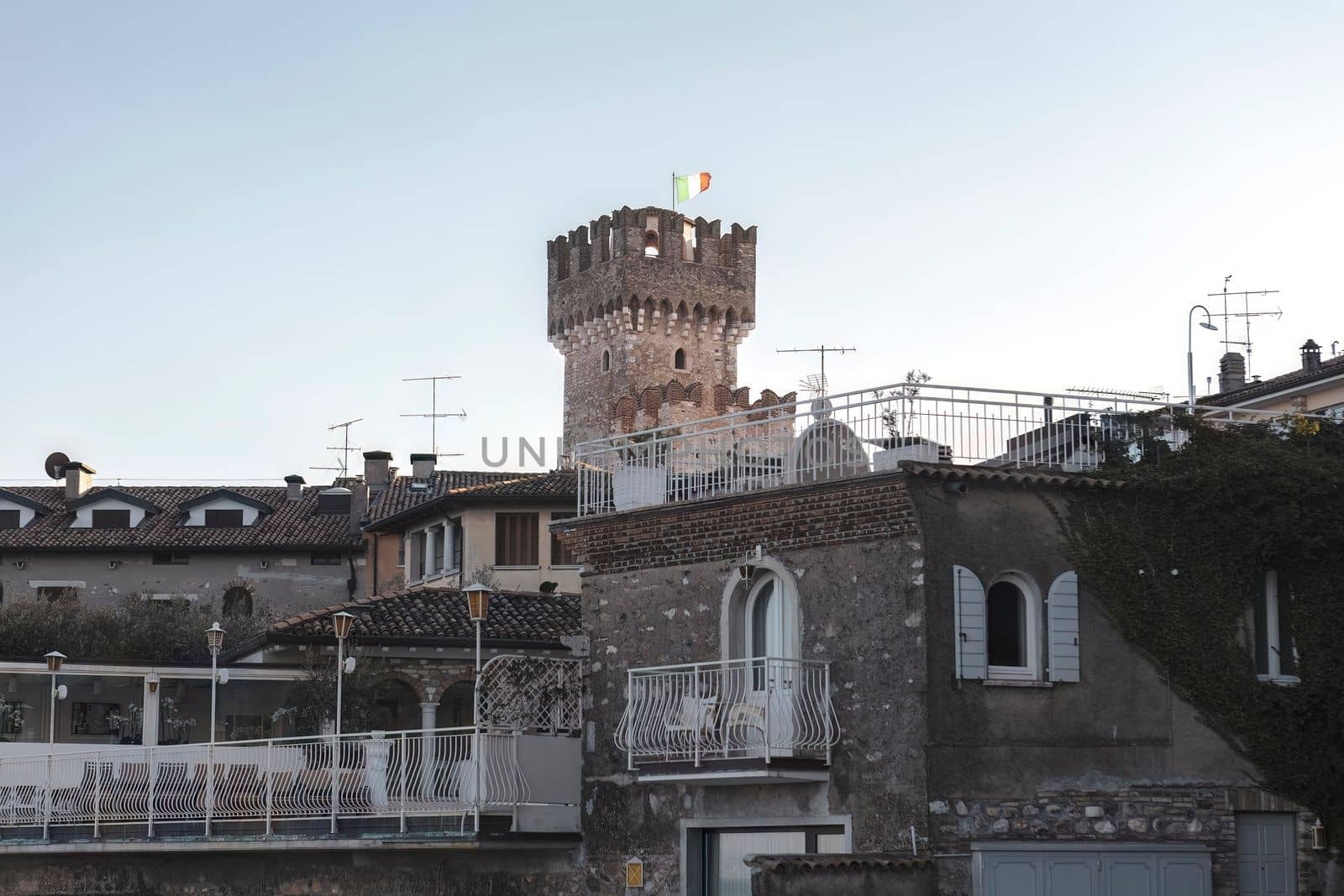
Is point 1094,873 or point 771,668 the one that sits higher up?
point 771,668

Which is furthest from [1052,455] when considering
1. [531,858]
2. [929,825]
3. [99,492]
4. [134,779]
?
[99,492]

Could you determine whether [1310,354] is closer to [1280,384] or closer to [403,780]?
[1280,384]

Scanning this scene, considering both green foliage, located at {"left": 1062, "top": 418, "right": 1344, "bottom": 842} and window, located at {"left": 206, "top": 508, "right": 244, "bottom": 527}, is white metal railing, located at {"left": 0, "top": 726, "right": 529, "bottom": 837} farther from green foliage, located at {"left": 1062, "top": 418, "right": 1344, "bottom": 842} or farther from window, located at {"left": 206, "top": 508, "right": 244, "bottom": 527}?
window, located at {"left": 206, "top": 508, "right": 244, "bottom": 527}

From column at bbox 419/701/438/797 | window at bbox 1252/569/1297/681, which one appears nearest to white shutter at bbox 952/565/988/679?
window at bbox 1252/569/1297/681

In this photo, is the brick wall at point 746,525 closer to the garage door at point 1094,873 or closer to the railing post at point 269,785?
the garage door at point 1094,873

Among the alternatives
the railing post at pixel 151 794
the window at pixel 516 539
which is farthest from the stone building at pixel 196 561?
the railing post at pixel 151 794

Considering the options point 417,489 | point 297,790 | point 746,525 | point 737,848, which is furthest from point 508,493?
point 737,848

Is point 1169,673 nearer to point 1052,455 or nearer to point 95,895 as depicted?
point 1052,455

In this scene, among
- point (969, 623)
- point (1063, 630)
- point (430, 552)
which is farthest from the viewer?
point (430, 552)

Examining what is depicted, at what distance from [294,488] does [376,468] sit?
12.6 ft

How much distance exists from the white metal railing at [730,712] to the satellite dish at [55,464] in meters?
41.5

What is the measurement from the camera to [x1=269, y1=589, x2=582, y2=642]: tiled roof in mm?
29297

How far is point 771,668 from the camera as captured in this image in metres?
19.7

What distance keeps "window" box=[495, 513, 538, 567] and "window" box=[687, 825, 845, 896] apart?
66.9 ft
